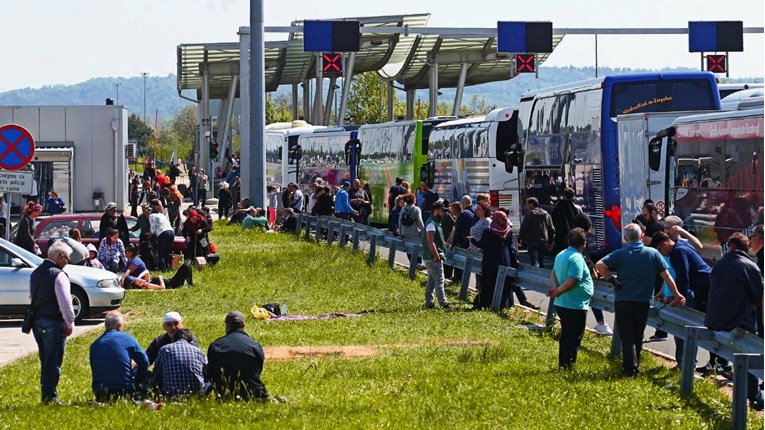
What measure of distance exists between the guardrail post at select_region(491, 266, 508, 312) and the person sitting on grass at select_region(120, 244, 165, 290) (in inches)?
299

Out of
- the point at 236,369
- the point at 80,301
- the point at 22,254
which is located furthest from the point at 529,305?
the point at 236,369

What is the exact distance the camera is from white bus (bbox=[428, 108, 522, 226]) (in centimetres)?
3508

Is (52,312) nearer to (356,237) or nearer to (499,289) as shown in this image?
(499,289)

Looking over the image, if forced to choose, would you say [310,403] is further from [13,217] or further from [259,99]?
[13,217]

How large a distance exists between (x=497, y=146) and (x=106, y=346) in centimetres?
2385

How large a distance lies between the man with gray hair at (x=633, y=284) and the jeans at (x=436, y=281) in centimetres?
678

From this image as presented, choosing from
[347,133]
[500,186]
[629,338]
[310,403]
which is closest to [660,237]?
[629,338]

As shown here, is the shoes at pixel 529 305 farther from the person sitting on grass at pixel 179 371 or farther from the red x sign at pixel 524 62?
the red x sign at pixel 524 62

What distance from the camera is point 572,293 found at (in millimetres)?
14344

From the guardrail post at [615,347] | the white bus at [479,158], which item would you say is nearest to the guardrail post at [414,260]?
the white bus at [479,158]

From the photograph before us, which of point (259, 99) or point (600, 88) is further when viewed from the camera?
point (259, 99)

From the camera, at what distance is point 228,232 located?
40688 mm

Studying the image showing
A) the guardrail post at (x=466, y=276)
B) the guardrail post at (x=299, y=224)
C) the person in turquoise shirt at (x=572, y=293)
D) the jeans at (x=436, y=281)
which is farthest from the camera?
the guardrail post at (x=299, y=224)

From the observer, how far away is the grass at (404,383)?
38.4ft
